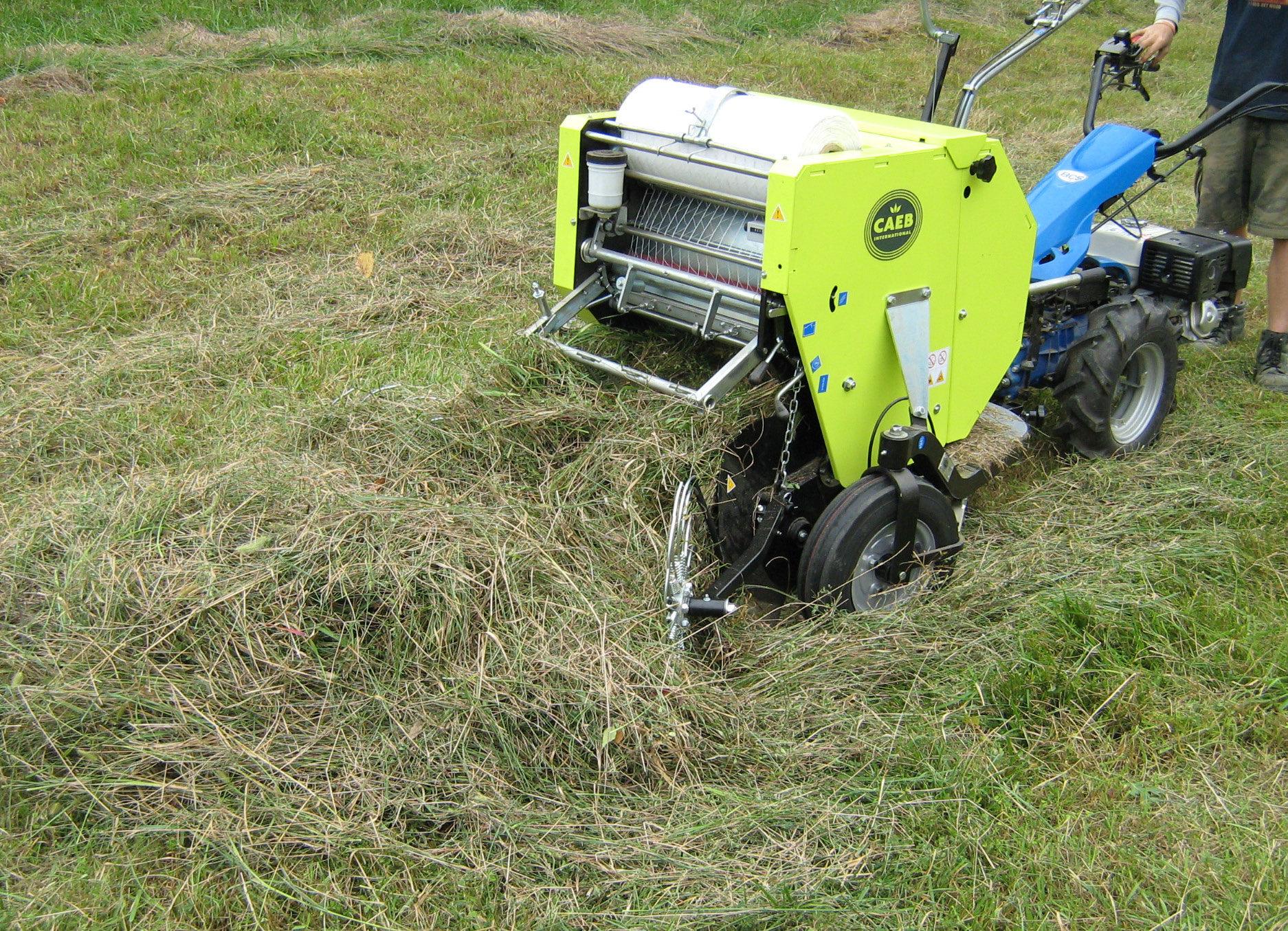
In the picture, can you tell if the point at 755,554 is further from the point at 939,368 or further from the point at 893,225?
the point at 893,225

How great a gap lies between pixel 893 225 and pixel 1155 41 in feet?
7.31

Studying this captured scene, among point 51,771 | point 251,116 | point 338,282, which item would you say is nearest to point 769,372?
point 51,771

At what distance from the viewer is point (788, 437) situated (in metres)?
3.11

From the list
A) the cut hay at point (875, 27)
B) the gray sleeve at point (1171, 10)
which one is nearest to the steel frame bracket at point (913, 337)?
the gray sleeve at point (1171, 10)

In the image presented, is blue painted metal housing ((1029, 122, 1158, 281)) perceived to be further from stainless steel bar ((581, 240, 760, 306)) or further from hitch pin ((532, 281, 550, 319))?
hitch pin ((532, 281, 550, 319))

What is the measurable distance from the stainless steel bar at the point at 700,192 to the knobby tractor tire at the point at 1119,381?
1581 mm

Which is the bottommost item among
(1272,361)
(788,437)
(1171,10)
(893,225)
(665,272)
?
(1272,361)

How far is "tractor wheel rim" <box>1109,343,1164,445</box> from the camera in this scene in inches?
168

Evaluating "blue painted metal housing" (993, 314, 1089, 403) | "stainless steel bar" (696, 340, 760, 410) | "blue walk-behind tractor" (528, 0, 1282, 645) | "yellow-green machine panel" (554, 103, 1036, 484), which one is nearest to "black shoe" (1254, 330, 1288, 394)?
"blue painted metal housing" (993, 314, 1089, 403)

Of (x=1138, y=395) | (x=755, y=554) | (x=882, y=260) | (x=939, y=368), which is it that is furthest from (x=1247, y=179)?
(x=755, y=554)

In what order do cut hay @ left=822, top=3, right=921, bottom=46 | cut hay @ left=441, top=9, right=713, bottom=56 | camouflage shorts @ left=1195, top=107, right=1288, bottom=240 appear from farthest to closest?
1. cut hay @ left=822, top=3, right=921, bottom=46
2. cut hay @ left=441, top=9, right=713, bottom=56
3. camouflage shorts @ left=1195, top=107, right=1288, bottom=240

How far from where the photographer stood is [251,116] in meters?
7.08

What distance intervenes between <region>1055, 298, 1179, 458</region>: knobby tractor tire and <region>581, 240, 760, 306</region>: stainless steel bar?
158cm

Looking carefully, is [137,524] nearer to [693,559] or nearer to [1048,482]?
[693,559]
